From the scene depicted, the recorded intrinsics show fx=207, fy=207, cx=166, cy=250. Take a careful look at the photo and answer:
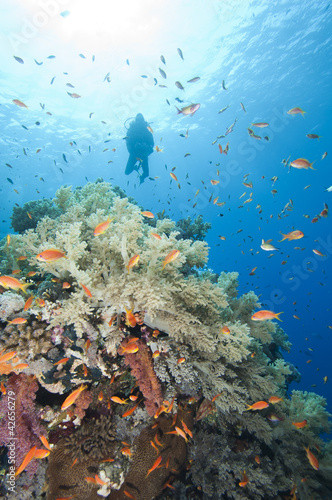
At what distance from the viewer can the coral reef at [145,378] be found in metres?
3.21

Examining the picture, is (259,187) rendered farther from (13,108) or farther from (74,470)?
(74,470)

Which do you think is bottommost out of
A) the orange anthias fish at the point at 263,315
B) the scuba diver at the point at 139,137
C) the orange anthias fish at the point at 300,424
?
the orange anthias fish at the point at 300,424

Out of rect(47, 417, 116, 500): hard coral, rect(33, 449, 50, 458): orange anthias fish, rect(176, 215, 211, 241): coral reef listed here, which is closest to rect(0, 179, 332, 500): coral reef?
rect(47, 417, 116, 500): hard coral

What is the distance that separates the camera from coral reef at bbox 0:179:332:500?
3.21m

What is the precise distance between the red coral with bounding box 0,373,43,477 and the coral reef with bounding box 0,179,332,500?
39 mm

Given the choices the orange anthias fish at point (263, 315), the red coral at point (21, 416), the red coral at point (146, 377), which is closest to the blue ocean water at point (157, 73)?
the orange anthias fish at point (263, 315)

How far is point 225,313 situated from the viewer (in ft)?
14.5

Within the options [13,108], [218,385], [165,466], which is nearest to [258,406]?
[218,385]

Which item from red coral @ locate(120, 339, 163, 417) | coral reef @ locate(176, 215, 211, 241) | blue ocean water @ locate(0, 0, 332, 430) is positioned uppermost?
blue ocean water @ locate(0, 0, 332, 430)

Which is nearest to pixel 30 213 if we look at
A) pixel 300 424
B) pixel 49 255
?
pixel 49 255

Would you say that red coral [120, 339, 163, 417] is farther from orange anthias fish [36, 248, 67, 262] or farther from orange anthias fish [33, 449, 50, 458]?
orange anthias fish [36, 248, 67, 262]

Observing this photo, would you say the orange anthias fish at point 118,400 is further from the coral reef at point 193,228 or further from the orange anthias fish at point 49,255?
the coral reef at point 193,228

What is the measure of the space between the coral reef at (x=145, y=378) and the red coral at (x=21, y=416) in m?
0.04

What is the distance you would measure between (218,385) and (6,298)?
3755mm
